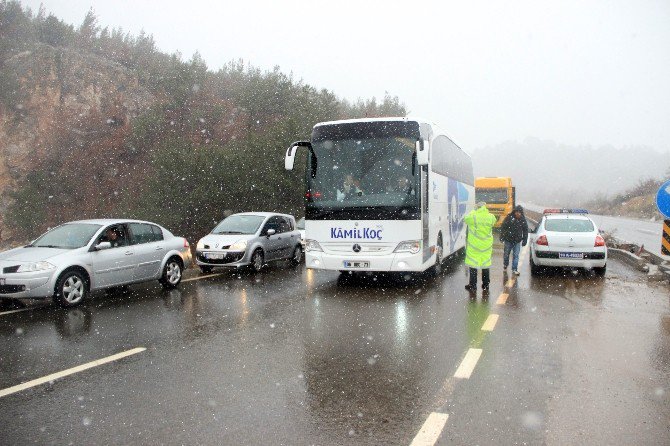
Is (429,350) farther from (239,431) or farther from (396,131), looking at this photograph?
(396,131)

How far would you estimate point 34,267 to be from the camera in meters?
9.30

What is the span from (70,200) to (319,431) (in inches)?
2110

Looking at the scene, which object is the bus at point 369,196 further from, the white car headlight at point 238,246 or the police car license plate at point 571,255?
the police car license plate at point 571,255

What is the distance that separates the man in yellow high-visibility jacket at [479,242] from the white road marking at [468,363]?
475cm

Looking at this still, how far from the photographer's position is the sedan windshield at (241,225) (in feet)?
50.5

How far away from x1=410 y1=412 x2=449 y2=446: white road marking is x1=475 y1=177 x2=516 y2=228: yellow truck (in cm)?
2663

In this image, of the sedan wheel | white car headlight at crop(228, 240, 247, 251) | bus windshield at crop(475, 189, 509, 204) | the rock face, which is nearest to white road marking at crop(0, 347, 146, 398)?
the sedan wheel

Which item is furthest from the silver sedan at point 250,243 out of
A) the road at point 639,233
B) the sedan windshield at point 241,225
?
the road at point 639,233

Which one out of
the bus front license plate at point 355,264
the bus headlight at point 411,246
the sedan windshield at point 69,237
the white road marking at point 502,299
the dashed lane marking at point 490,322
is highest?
the sedan windshield at point 69,237

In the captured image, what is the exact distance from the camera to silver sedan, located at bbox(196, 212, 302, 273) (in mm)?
14336

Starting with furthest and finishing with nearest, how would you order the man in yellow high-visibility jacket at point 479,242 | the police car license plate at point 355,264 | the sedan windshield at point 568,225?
1. the sedan windshield at point 568,225
2. the police car license plate at point 355,264
3. the man in yellow high-visibility jacket at point 479,242

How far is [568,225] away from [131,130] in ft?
153

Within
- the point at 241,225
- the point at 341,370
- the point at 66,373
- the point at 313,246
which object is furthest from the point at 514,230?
the point at 66,373

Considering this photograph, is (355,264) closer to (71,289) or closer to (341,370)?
(71,289)
